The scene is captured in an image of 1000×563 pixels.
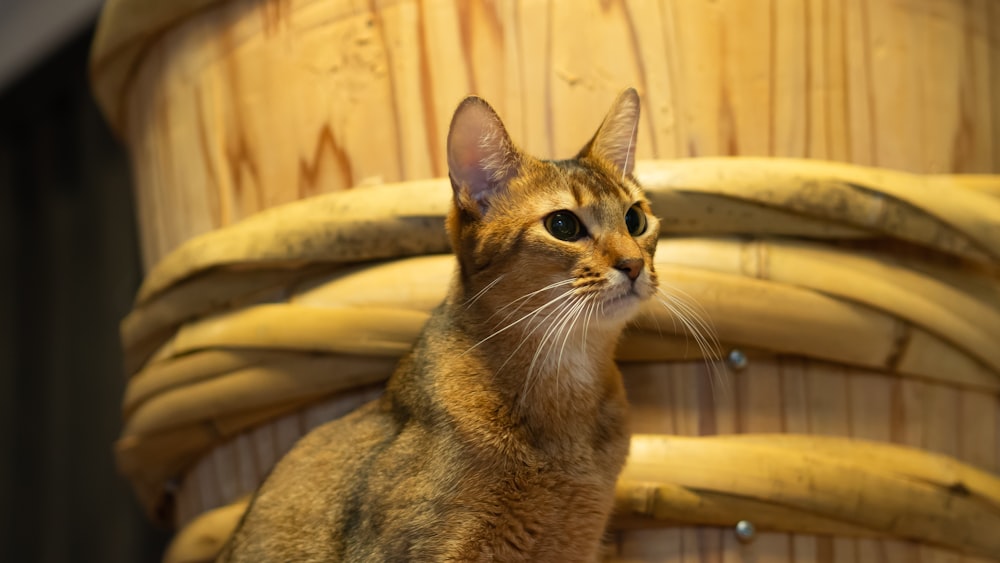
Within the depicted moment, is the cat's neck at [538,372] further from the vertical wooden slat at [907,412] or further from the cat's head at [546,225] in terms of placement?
the vertical wooden slat at [907,412]

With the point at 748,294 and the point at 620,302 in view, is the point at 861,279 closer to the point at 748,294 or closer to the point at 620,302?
the point at 748,294

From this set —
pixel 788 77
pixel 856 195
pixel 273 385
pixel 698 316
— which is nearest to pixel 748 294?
pixel 698 316

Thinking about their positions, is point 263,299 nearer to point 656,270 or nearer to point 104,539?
point 656,270

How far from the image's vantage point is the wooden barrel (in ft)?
3.67

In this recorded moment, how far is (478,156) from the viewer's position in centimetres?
104

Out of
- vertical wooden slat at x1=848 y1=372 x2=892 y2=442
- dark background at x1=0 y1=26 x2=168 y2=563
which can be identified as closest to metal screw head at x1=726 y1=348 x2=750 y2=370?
vertical wooden slat at x1=848 y1=372 x2=892 y2=442

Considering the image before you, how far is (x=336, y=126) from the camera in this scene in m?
1.23

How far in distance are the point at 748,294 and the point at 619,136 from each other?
0.24 metres

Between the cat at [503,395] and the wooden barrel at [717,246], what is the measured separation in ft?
0.29

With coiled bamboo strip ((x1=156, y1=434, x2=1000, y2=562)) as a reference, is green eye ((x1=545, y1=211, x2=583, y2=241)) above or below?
above

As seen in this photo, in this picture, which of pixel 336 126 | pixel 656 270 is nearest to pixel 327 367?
pixel 336 126

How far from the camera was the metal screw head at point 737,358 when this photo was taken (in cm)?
115

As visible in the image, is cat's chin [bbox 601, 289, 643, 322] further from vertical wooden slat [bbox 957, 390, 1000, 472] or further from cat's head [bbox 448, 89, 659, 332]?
vertical wooden slat [bbox 957, 390, 1000, 472]

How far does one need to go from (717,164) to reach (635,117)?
4.6 inches
